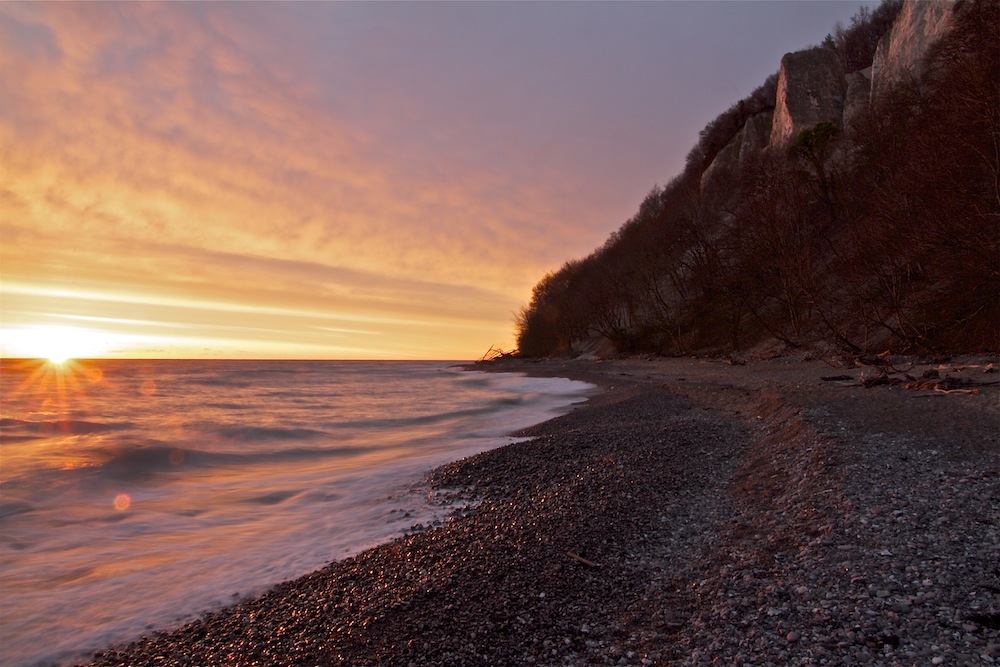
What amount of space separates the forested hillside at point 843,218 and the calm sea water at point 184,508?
12.4 metres

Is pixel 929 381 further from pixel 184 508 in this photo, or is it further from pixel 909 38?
pixel 909 38

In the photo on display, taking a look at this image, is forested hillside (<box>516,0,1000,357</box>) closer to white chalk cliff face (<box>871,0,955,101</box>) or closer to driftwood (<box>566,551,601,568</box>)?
white chalk cliff face (<box>871,0,955,101</box>)

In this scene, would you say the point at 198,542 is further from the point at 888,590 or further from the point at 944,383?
the point at 944,383

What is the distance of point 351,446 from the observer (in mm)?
16688

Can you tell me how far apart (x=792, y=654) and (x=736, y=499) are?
345 cm

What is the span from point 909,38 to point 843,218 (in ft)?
39.5

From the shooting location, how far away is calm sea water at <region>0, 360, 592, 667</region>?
5836mm

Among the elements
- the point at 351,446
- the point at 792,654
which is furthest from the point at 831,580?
the point at 351,446

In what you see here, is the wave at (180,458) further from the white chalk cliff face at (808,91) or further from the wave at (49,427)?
the white chalk cliff face at (808,91)

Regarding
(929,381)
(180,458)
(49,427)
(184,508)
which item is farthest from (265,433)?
(929,381)

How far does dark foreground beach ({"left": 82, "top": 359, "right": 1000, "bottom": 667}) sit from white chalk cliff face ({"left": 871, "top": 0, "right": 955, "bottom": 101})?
27444 mm

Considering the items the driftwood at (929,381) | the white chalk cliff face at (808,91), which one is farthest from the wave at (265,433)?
the white chalk cliff face at (808,91)

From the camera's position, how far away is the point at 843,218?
30359mm

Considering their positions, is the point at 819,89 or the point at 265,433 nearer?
the point at 265,433
